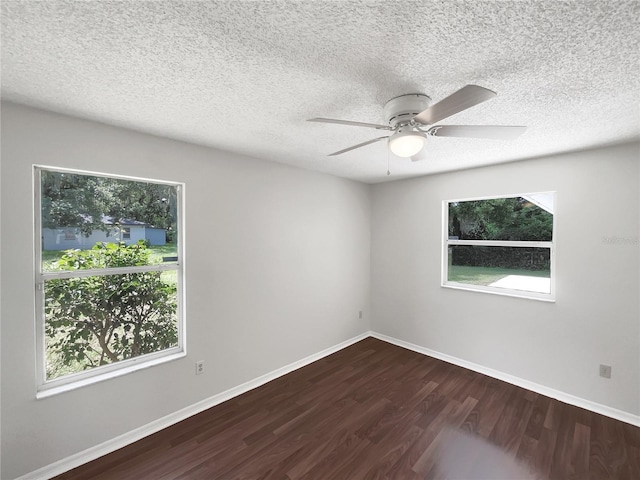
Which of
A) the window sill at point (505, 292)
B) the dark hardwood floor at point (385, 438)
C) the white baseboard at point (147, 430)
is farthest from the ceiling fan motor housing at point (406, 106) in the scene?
the white baseboard at point (147, 430)

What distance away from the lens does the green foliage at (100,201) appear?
5.98 feet

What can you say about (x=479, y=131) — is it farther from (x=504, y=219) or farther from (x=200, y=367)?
(x=200, y=367)

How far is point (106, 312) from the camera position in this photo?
2.05 m

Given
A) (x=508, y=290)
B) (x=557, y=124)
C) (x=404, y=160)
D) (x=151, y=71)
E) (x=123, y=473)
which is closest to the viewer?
(x=151, y=71)

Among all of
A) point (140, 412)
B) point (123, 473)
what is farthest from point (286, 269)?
point (123, 473)

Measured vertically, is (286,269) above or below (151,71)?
below

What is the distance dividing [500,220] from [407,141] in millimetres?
2359

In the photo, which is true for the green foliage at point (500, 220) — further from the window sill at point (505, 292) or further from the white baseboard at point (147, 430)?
the white baseboard at point (147, 430)

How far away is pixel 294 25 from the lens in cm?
103

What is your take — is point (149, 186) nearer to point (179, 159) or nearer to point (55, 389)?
point (179, 159)

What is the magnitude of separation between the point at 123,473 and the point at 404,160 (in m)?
3.40

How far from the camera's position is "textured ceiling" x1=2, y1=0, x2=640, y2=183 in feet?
3.17

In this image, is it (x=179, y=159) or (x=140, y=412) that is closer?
(x=140, y=412)

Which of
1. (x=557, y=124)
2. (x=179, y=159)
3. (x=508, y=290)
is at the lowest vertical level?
(x=508, y=290)
